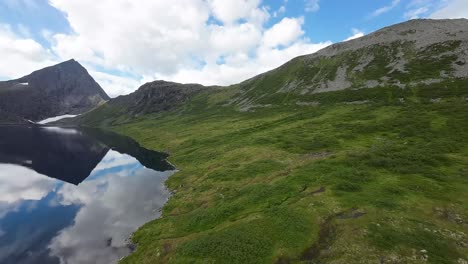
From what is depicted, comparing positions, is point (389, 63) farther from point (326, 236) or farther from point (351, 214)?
point (326, 236)

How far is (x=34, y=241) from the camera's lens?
1715 inches

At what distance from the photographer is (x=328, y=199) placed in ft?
134

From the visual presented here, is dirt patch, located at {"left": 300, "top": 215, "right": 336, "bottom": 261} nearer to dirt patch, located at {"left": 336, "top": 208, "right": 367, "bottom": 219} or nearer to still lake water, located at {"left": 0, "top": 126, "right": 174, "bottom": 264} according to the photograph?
dirt patch, located at {"left": 336, "top": 208, "right": 367, "bottom": 219}

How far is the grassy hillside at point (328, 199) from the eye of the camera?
3016 cm

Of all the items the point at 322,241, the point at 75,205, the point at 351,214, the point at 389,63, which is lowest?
the point at 351,214

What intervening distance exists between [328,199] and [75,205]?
51148 mm

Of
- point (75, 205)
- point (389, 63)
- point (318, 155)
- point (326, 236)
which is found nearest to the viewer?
point (326, 236)

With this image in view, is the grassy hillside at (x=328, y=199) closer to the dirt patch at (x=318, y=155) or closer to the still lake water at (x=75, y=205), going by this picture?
the dirt patch at (x=318, y=155)

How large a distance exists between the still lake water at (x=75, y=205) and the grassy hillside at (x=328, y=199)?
520 cm

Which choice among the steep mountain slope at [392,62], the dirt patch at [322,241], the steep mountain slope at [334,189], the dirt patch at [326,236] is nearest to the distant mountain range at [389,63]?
the steep mountain slope at [392,62]

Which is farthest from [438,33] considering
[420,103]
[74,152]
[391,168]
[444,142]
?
[74,152]

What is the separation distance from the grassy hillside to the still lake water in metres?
5.20

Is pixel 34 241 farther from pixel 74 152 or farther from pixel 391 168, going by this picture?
pixel 74 152

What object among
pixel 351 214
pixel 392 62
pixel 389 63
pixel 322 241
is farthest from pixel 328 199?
pixel 389 63
